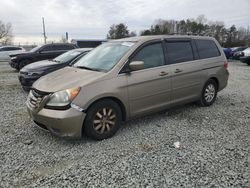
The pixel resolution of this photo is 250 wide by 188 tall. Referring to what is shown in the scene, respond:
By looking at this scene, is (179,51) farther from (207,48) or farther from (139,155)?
(139,155)

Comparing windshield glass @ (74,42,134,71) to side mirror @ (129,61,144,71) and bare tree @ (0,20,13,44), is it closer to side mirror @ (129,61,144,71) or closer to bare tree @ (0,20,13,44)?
side mirror @ (129,61,144,71)

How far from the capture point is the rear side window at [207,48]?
5.47 m

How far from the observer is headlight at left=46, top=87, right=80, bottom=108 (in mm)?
3504

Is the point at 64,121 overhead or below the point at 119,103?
below

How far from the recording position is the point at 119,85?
12.8 ft

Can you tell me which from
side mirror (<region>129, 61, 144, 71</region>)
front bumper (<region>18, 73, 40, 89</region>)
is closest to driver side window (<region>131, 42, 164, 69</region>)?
side mirror (<region>129, 61, 144, 71</region>)

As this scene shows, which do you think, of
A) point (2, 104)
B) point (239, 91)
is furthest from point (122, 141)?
point (239, 91)

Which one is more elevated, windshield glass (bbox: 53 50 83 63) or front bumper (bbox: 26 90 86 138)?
windshield glass (bbox: 53 50 83 63)

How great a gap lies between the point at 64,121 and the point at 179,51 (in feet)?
9.59

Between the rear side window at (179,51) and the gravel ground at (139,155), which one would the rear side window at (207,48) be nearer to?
the rear side window at (179,51)

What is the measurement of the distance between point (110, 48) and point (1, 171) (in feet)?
9.53

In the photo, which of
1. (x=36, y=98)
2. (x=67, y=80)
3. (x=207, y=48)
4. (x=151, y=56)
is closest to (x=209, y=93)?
(x=207, y=48)

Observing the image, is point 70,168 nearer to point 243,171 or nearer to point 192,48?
point 243,171

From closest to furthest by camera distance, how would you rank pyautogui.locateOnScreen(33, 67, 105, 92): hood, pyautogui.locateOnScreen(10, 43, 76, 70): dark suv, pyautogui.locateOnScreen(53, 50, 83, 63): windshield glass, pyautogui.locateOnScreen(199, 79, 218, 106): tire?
1. pyautogui.locateOnScreen(33, 67, 105, 92): hood
2. pyautogui.locateOnScreen(199, 79, 218, 106): tire
3. pyautogui.locateOnScreen(53, 50, 83, 63): windshield glass
4. pyautogui.locateOnScreen(10, 43, 76, 70): dark suv
